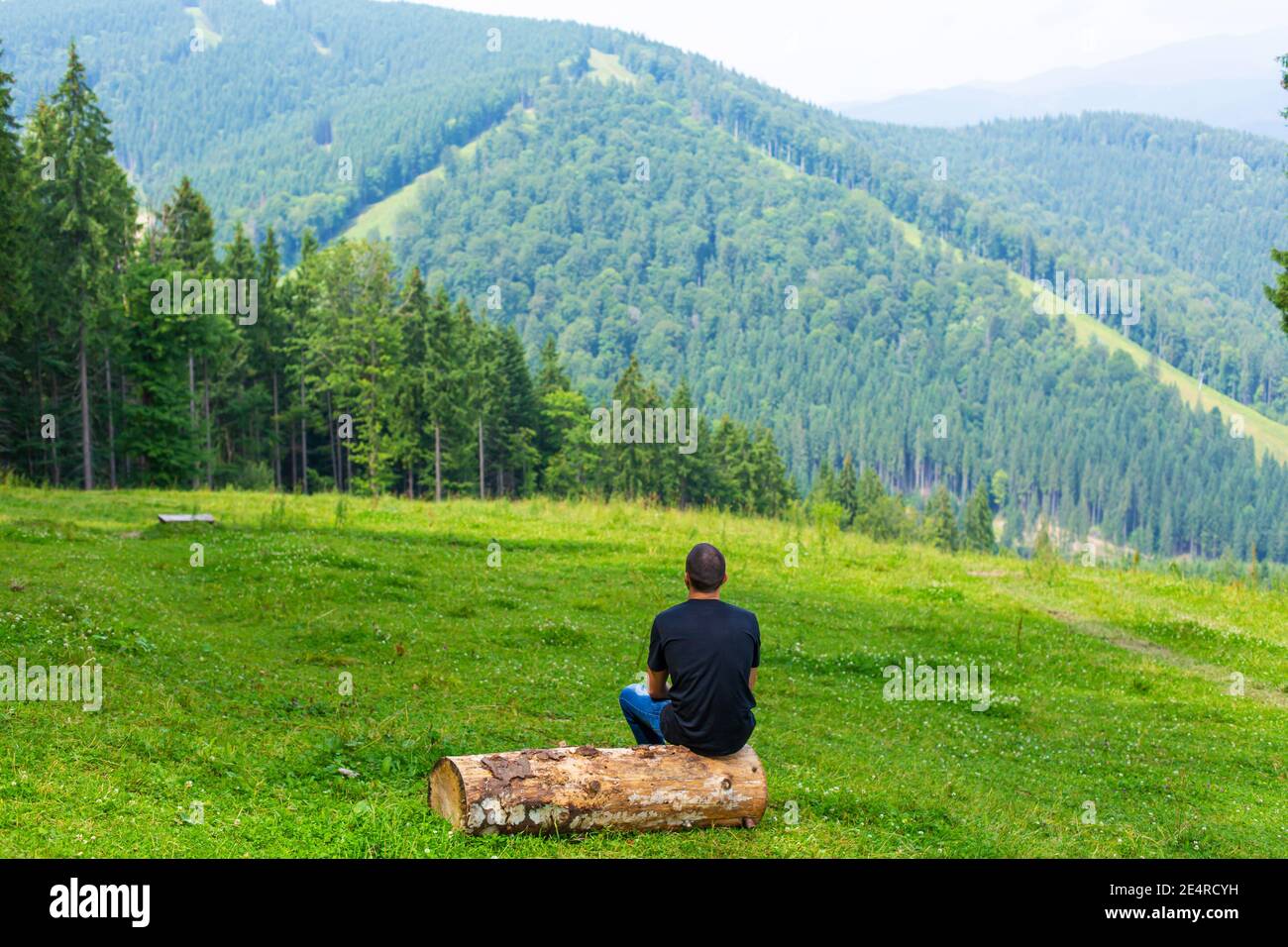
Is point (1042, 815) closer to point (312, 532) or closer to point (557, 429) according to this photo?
point (312, 532)

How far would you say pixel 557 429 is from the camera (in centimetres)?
9338

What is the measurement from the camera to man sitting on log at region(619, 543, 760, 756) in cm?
842

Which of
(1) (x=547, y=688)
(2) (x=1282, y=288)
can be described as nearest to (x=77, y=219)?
(1) (x=547, y=688)

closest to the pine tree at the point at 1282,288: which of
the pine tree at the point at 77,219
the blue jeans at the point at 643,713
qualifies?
the blue jeans at the point at 643,713

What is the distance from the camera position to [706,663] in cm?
848

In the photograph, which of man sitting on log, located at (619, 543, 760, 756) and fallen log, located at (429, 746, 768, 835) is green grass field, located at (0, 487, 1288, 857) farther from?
man sitting on log, located at (619, 543, 760, 756)

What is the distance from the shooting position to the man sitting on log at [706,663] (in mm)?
8422

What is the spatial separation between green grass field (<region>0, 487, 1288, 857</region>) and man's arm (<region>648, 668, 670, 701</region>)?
1.21 metres

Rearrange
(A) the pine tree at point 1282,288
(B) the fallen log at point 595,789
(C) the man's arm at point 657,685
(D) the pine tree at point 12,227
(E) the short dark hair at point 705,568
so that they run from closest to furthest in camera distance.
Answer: (B) the fallen log at point 595,789 → (E) the short dark hair at point 705,568 → (C) the man's arm at point 657,685 → (A) the pine tree at point 1282,288 → (D) the pine tree at point 12,227

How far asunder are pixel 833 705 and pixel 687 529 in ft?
47.2

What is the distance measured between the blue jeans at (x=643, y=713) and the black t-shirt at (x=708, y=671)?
1.57ft

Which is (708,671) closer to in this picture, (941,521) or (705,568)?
(705,568)

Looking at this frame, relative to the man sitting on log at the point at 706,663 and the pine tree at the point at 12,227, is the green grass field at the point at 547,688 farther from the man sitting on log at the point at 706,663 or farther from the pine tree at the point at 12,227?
the pine tree at the point at 12,227
